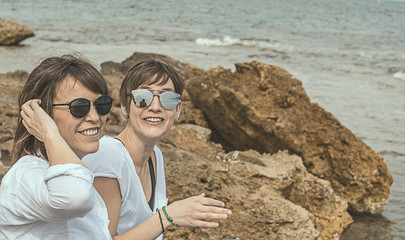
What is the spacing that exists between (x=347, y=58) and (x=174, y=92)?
2003 cm

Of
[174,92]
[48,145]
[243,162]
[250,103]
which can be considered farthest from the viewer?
[250,103]

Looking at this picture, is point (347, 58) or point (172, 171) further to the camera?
point (347, 58)

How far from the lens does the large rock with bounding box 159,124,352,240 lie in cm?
404

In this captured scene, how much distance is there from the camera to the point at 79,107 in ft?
6.05

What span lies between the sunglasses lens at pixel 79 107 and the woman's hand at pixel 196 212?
0.65m

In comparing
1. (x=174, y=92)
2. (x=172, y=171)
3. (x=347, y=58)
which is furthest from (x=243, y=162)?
(x=347, y=58)

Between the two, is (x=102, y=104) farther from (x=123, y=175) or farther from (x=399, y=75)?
(x=399, y=75)

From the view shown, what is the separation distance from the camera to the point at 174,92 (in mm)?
2520

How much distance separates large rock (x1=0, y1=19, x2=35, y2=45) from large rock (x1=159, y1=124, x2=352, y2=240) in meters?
14.6

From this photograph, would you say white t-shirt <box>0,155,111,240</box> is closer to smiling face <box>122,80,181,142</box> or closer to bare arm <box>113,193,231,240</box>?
bare arm <box>113,193,231,240</box>

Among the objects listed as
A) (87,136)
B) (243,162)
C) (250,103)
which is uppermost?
(87,136)

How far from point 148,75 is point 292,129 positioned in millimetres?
3262

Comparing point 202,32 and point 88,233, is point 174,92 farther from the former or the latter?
point 202,32

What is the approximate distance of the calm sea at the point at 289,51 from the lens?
359 inches
